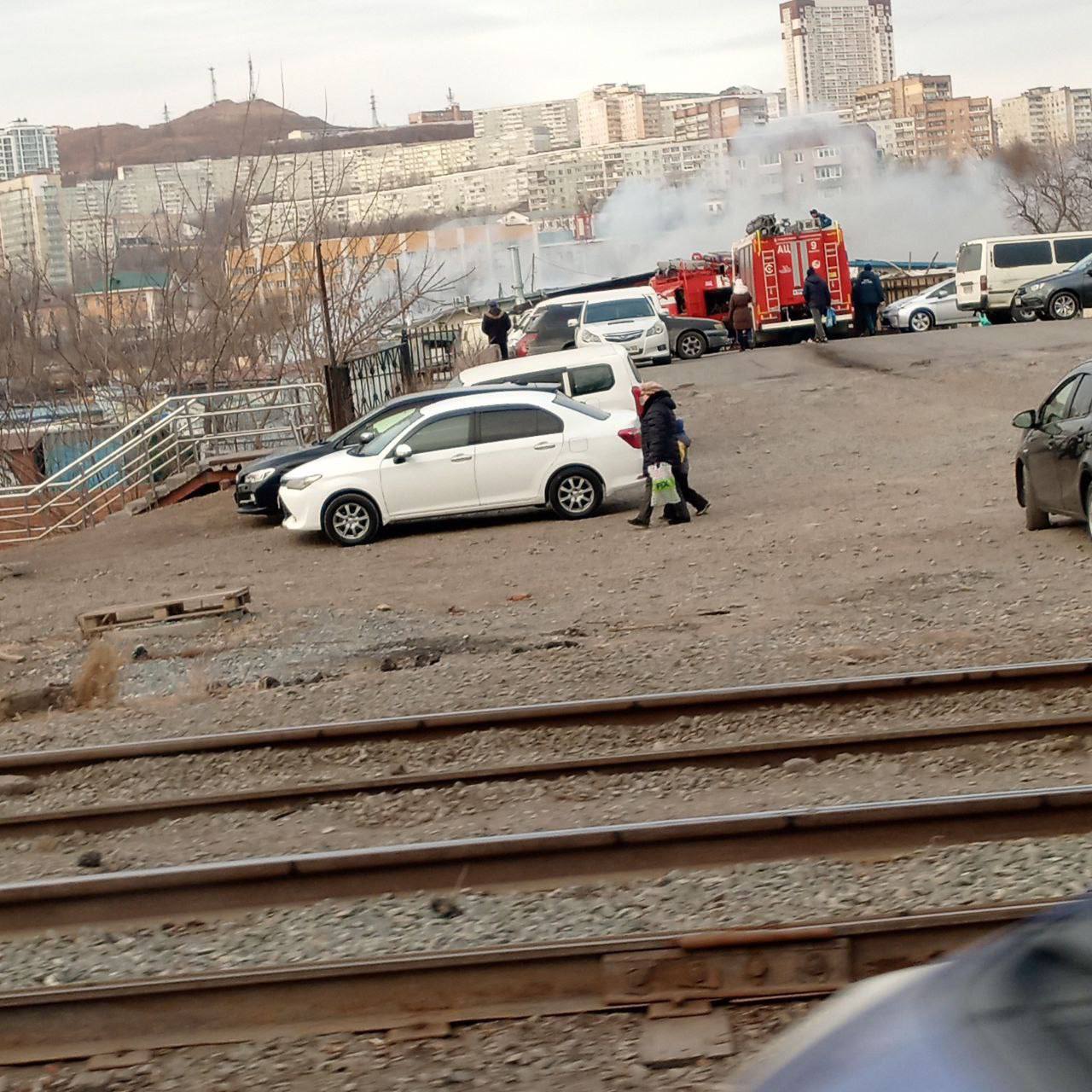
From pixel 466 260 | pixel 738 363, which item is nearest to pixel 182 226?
pixel 738 363

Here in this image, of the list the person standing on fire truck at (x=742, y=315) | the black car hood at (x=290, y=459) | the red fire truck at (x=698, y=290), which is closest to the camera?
the black car hood at (x=290, y=459)

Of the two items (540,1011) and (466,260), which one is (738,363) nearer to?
(540,1011)

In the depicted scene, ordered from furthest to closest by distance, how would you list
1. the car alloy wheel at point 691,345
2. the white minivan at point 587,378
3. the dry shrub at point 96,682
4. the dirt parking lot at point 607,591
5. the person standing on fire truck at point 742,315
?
the person standing on fire truck at point 742,315 < the car alloy wheel at point 691,345 < the white minivan at point 587,378 < the dry shrub at point 96,682 < the dirt parking lot at point 607,591

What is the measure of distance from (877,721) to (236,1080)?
483 cm

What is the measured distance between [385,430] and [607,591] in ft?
17.9

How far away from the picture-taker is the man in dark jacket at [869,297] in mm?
35531

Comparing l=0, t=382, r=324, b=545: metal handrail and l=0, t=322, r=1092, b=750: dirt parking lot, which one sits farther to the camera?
l=0, t=382, r=324, b=545: metal handrail

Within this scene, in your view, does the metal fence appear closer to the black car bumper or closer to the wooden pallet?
the black car bumper

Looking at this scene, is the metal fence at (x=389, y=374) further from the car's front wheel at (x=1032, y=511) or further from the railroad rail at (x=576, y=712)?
the railroad rail at (x=576, y=712)

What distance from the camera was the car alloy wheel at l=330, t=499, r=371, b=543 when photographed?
707 inches

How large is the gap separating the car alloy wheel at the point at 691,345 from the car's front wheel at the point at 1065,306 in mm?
7563

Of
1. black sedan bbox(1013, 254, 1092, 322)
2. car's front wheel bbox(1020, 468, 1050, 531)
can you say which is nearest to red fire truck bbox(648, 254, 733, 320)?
black sedan bbox(1013, 254, 1092, 322)

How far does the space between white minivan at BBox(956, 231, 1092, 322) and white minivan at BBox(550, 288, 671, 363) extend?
8.11 meters

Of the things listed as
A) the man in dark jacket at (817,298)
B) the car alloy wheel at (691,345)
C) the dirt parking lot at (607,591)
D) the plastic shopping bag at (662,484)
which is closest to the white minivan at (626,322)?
the car alloy wheel at (691,345)
